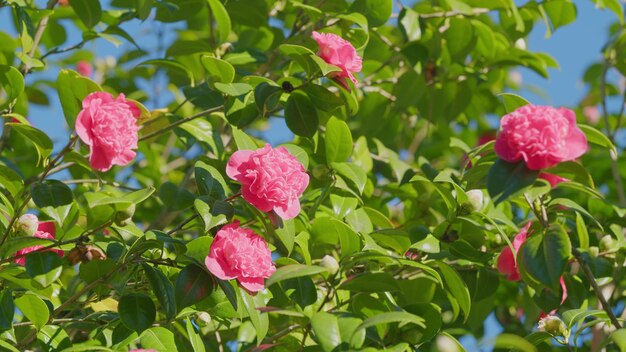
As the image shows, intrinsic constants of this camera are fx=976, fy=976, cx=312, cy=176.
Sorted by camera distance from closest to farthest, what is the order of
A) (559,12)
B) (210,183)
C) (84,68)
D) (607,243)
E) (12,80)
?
(210,183) → (12,80) → (607,243) → (559,12) → (84,68)

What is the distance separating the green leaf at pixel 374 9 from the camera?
2.22 metres

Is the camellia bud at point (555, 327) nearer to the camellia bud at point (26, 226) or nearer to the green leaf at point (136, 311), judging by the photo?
the green leaf at point (136, 311)

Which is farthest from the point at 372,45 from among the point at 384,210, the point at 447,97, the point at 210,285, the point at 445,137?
the point at 210,285

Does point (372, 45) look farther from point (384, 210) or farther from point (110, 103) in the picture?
point (110, 103)

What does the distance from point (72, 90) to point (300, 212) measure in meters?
0.48

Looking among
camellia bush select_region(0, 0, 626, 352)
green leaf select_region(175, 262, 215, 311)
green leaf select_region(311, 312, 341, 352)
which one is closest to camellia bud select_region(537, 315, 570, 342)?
camellia bush select_region(0, 0, 626, 352)

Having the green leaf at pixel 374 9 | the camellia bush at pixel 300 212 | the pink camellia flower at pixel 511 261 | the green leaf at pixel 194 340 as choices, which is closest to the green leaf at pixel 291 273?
the camellia bush at pixel 300 212

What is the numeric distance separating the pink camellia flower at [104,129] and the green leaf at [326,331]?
493 millimetres

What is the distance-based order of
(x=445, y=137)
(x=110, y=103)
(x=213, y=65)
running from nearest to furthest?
1. (x=110, y=103)
2. (x=213, y=65)
3. (x=445, y=137)

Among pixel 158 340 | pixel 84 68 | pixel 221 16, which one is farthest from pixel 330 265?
pixel 84 68

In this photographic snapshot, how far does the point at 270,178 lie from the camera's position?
5.28 ft

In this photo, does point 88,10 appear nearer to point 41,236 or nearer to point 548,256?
point 41,236

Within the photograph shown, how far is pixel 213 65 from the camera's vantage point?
6.36 ft

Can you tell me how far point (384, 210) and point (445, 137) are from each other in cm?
96
